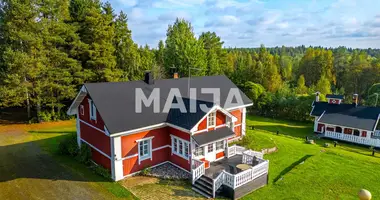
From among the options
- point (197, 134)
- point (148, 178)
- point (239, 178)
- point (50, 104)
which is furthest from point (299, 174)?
point (50, 104)

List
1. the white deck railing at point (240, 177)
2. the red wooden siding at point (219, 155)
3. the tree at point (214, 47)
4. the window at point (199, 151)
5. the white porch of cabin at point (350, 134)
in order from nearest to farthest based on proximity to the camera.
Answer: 1. the white deck railing at point (240, 177)
2. the window at point (199, 151)
3. the red wooden siding at point (219, 155)
4. the white porch of cabin at point (350, 134)
5. the tree at point (214, 47)

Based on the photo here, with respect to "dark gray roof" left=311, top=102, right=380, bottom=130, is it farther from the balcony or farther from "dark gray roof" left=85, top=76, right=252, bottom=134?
"dark gray roof" left=85, top=76, right=252, bottom=134

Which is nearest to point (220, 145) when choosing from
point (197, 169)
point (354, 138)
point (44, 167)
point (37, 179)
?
point (197, 169)

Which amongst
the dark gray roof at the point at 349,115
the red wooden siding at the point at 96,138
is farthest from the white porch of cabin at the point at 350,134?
the red wooden siding at the point at 96,138

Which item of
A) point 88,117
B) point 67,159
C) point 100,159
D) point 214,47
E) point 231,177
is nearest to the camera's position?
point 231,177

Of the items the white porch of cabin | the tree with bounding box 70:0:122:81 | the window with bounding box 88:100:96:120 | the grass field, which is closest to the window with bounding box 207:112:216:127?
the grass field

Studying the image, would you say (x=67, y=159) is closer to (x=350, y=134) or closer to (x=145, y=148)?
(x=145, y=148)

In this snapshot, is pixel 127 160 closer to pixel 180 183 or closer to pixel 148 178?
pixel 148 178

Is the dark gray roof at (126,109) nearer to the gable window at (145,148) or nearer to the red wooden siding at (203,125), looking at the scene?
the red wooden siding at (203,125)
